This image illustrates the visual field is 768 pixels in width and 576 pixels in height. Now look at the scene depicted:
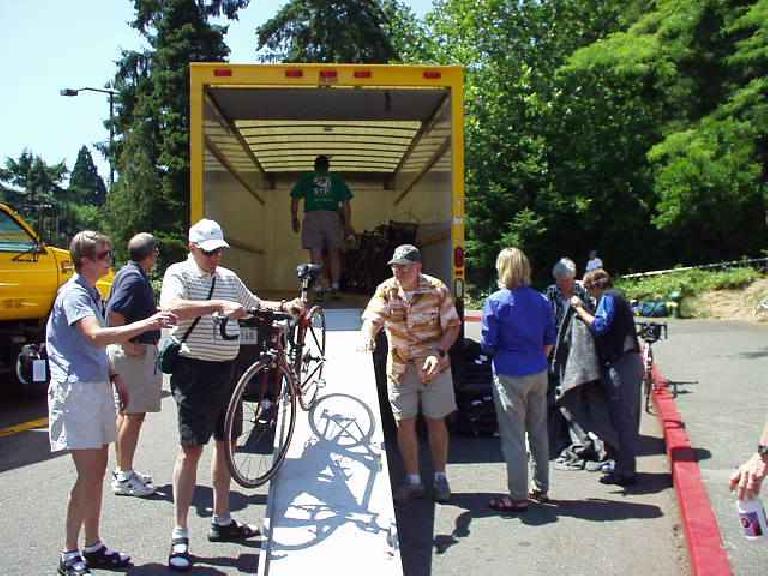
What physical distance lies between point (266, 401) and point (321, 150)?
297 inches

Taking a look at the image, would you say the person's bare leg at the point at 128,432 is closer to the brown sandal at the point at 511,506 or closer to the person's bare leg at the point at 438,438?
the person's bare leg at the point at 438,438

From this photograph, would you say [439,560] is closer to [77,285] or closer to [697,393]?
[77,285]

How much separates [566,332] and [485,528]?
6.53ft

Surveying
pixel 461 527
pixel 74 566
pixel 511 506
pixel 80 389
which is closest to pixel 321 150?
pixel 511 506

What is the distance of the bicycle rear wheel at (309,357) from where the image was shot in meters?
6.52

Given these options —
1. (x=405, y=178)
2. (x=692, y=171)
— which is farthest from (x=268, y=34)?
(x=405, y=178)

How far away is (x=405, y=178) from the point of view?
13.2m

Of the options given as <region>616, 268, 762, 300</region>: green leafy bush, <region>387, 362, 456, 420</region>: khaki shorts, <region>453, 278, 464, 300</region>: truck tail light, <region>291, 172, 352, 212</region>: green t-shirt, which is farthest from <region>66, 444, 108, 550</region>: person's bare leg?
<region>616, 268, 762, 300</region>: green leafy bush

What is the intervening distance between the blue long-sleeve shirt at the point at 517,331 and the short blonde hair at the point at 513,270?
0.05 m

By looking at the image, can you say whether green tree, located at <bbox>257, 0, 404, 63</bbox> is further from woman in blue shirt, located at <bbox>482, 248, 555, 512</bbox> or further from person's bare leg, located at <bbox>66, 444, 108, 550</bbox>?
person's bare leg, located at <bbox>66, 444, 108, 550</bbox>

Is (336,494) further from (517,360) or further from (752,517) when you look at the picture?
(752,517)

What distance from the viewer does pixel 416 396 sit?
6.19 meters

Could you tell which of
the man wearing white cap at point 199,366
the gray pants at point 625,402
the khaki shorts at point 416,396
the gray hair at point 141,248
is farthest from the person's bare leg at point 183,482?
the gray pants at point 625,402

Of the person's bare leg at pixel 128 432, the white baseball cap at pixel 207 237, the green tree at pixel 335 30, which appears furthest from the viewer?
the green tree at pixel 335 30
